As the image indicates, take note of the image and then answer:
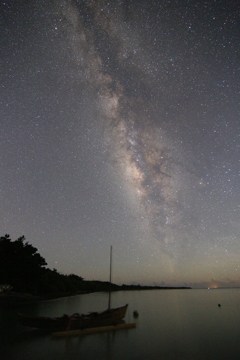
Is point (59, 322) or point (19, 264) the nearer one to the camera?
point (59, 322)

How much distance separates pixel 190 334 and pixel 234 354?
7.33m

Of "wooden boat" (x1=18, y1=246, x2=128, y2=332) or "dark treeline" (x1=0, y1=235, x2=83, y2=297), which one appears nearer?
"wooden boat" (x1=18, y1=246, x2=128, y2=332)

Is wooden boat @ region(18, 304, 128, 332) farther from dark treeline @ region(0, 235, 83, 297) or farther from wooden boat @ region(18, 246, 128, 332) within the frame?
dark treeline @ region(0, 235, 83, 297)

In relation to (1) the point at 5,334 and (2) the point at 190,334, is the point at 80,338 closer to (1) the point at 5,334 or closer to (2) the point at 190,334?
(1) the point at 5,334

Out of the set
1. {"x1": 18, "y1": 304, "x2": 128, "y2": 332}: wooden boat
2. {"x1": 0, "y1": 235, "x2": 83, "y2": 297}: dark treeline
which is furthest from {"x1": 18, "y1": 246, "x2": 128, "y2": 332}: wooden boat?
{"x1": 0, "y1": 235, "x2": 83, "y2": 297}: dark treeline

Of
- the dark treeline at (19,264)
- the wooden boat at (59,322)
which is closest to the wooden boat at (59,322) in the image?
the wooden boat at (59,322)

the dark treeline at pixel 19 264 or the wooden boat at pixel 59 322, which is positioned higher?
the dark treeline at pixel 19 264

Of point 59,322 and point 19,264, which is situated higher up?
point 19,264

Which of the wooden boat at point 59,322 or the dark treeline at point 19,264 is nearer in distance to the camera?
the wooden boat at point 59,322

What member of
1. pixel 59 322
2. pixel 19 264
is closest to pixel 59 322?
pixel 59 322

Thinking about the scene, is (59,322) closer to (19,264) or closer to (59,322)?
(59,322)

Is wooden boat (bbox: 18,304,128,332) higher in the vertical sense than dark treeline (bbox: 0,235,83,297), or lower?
lower

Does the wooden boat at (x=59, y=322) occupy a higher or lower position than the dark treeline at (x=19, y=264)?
lower

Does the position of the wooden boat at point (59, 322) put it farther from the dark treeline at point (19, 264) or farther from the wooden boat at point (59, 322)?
the dark treeline at point (19, 264)
